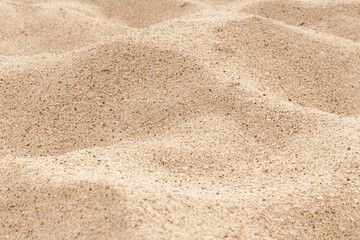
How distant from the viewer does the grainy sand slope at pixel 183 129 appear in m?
1.75

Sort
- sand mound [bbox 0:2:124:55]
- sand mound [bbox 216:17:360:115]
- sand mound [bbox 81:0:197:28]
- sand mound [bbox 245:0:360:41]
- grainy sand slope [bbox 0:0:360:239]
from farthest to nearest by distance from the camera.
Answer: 1. sand mound [bbox 81:0:197:28]
2. sand mound [bbox 245:0:360:41]
3. sand mound [bbox 0:2:124:55]
4. sand mound [bbox 216:17:360:115]
5. grainy sand slope [bbox 0:0:360:239]

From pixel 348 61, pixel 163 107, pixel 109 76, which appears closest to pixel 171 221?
pixel 163 107

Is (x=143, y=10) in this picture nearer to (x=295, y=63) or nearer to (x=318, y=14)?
(x=318, y=14)

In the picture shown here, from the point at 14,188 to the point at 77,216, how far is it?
1.40 feet

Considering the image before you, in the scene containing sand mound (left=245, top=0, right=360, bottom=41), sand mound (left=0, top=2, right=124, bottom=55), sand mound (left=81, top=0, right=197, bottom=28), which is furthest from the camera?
sand mound (left=81, top=0, right=197, bottom=28)

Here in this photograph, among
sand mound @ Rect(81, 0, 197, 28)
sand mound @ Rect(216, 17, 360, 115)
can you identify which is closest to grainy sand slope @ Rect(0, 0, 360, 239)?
sand mound @ Rect(216, 17, 360, 115)

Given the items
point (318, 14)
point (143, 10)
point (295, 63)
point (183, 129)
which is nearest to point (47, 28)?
point (143, 10)

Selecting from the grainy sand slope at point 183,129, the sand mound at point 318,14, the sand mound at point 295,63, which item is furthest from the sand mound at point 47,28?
the sand mound at point 318,14

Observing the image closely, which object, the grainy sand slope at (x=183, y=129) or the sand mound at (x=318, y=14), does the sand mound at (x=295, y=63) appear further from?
the sand mound at (x=318, y=14)

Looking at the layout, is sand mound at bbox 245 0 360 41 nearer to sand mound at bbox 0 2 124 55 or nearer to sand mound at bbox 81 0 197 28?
sand mound at bbox 81 0 197 28

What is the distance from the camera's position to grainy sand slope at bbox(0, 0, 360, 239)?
1754 mm

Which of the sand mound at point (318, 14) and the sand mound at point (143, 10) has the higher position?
the sand mound at point (318, 14)

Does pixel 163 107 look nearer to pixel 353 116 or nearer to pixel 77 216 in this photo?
pixel 77 216

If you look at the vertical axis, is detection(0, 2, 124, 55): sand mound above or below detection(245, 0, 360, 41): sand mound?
below
